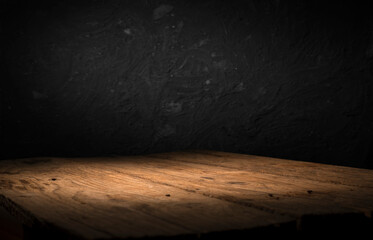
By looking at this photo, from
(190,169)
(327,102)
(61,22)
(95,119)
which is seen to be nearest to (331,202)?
(190,169)

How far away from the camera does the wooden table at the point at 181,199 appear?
950mm

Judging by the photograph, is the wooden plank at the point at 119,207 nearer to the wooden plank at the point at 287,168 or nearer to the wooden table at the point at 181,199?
the wooden table at the point at 181,199

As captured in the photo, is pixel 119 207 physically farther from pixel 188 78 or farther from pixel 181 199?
pixel 188 78

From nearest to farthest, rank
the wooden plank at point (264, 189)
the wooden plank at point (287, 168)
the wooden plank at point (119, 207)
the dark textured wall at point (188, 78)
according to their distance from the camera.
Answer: the wooden plank at point (119, 207) < the wooden plank at point (264, 189) < the wooden plank at point (287, 168) < the dark textured wall at point (188, 78)

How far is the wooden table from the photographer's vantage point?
37.4 inches

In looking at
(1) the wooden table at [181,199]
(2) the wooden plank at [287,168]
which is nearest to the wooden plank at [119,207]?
(1) the wooden table at [181,199]

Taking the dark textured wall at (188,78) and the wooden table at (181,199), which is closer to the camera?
the wooden table at (181,199)

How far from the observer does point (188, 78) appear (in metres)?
3.16

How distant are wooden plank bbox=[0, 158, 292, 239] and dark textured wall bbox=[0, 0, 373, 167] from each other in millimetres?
1292

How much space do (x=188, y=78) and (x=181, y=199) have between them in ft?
6.50

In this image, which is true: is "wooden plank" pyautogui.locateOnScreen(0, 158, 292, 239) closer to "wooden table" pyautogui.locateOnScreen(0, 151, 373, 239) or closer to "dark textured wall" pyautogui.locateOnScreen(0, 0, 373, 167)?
"wooden table" pyautogui.locateOnScreen(0, 151, 373, 239)

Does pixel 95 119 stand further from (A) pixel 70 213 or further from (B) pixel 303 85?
(A) pixel 70 213

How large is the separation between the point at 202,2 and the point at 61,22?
919mm

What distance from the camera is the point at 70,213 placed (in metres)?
1.05
